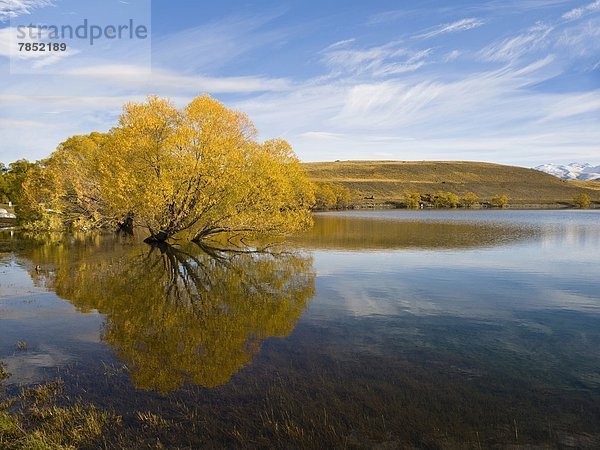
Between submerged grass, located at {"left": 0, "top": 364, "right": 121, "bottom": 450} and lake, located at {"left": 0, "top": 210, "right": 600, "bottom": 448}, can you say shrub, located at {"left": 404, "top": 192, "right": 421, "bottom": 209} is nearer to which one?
lake, located at {"left": 0, "top": 210, "right": 600, "bottom": 448}

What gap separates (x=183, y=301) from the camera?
67.3 feet

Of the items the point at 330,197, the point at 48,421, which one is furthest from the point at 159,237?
the point at 330,197

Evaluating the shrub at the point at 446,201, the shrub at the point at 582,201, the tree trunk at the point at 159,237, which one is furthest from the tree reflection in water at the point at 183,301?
the shrub at the point at 582,201

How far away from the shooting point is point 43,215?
52750 millimetres

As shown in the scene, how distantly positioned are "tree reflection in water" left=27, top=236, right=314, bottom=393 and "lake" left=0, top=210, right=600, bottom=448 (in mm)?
99

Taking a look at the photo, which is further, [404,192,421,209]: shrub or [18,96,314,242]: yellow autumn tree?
[404,192,421,209]: shrub

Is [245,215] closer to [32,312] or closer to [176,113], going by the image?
[176,113]

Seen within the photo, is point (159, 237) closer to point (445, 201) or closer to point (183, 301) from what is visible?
point (183, 301)

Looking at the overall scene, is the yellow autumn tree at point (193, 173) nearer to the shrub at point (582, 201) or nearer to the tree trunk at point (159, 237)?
the tree trunk at point (159, 237)

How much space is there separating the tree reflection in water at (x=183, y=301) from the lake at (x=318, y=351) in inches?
3.9

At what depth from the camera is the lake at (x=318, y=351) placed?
9.77m

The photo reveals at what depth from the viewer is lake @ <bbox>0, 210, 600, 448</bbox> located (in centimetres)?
977

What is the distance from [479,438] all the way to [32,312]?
1735 cm

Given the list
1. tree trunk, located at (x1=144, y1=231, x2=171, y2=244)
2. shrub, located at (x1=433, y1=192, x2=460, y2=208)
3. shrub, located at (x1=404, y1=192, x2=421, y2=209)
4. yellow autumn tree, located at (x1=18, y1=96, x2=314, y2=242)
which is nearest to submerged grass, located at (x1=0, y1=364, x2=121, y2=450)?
yellow autumn tree, located at (x1=18, y1=96, x2=314, y2=242)
